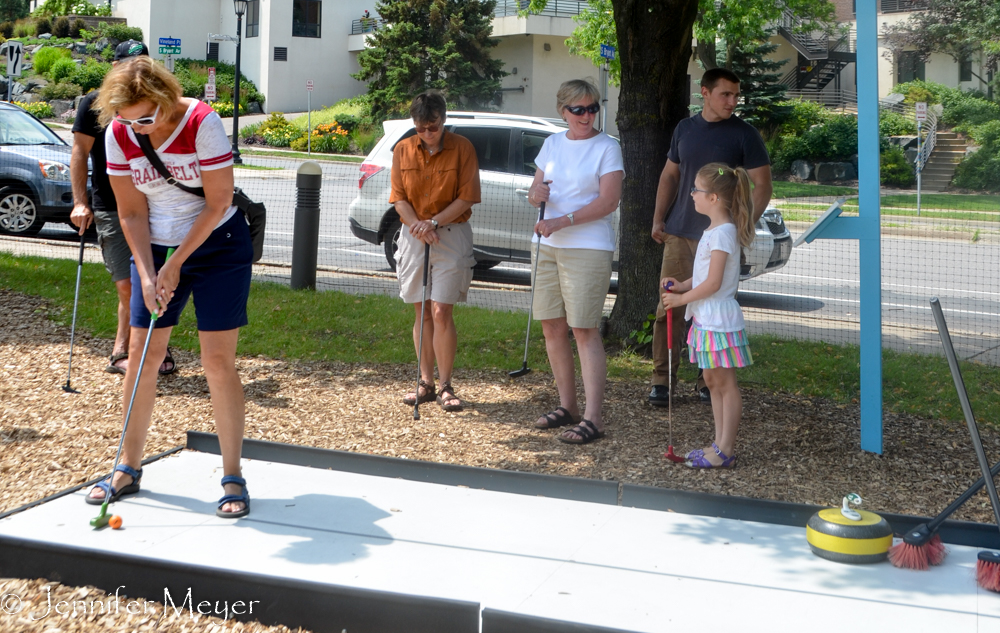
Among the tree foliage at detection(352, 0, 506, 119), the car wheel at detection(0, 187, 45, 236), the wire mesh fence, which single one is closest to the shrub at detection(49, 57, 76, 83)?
the tree foliage at detection(352, 0, 506, 119)

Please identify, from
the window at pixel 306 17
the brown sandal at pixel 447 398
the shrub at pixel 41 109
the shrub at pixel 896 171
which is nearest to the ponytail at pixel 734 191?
the brown sandal at pixel 447 398

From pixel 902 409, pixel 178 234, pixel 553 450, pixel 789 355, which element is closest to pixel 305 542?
pixel 178 234

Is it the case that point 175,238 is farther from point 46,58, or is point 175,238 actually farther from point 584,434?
point 46,58

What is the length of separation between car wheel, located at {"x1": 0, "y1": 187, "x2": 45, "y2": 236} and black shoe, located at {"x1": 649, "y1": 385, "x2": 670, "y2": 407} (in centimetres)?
944

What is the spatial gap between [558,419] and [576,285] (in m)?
0.78

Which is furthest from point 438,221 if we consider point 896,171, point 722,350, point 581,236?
point 896,171

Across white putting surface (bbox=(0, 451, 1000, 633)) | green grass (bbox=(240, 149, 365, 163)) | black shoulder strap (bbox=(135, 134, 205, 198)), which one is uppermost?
green grass (bbox=(240, 149, 365, 163))

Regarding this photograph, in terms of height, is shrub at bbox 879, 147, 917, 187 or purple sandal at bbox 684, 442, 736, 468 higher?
shrub at bbox 879, 147, 917, 187

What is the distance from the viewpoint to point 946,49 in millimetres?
34500

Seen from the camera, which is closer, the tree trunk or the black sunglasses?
the black sunglasses

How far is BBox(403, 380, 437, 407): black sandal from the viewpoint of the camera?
578 cm

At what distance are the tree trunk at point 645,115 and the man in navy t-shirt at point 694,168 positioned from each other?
0.92 metres

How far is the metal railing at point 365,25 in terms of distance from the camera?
43062 millimetres

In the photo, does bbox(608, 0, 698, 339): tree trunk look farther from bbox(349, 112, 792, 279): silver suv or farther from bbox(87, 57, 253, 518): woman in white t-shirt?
bbox(87, 57, 253, 518): woman in white t-shirt
